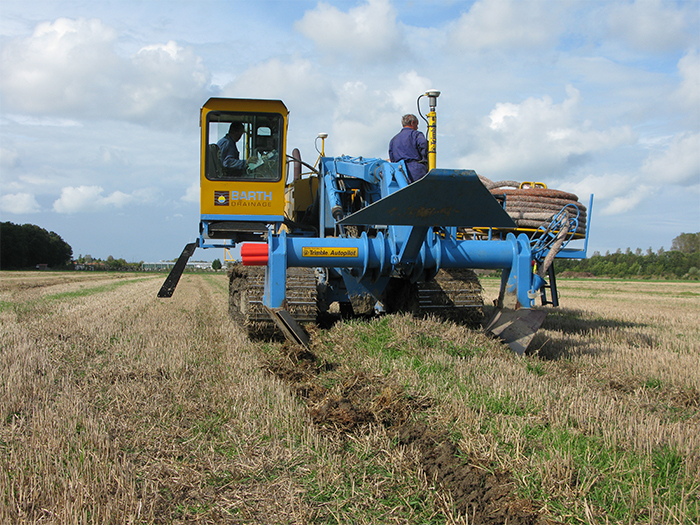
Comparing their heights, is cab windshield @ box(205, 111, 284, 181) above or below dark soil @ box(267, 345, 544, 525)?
above

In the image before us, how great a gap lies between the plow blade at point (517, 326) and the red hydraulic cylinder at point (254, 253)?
2590 mm

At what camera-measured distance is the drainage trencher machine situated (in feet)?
15.8

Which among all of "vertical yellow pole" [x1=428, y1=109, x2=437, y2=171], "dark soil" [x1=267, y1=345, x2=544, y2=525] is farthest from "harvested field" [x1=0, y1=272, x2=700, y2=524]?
"vertical yellow pole" [x1=428, y1=109, x2=437, y2=171]

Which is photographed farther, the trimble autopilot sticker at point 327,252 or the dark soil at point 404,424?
the trimble autopilot sticker at point 327,252

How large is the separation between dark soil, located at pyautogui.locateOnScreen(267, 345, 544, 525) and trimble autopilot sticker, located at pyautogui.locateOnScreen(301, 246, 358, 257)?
3.21 ft

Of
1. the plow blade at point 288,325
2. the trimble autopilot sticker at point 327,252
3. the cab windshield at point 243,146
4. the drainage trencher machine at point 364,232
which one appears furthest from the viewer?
the cab windshield at point 243,146

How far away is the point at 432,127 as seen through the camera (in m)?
5.89

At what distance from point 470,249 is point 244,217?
3202mm

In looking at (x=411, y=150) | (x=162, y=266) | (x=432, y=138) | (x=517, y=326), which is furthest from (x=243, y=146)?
(x=162, y=266)

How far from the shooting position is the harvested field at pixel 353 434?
7.72ft

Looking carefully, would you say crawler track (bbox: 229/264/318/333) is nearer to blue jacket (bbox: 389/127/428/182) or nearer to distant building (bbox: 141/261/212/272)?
blue jacket (bbox: 389/127/428/182)

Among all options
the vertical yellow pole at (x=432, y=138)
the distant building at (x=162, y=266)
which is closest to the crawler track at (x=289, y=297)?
the vertical yellow pole at (x=432, y=138)

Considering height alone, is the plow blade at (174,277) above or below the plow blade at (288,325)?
above

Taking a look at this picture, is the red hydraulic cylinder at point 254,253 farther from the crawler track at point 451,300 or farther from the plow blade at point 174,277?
the crawler track at point 451,300
